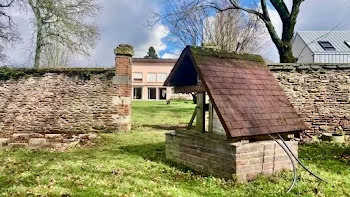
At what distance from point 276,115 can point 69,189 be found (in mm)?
4597

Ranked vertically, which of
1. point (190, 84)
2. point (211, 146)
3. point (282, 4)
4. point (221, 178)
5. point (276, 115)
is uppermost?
point (282, 4)

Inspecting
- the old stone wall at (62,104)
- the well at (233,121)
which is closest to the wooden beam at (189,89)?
the well at (233,121)

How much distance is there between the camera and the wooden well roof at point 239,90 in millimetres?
6004

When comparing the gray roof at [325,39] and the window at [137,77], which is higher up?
the gray roof at [325,39]

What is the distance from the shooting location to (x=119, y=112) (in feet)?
42.0

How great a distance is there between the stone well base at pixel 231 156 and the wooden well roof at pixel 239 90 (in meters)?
0.36

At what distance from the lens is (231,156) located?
589 centimetres

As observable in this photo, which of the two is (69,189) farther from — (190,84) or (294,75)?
(294,75)

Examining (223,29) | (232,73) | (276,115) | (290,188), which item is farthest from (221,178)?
(223,29)

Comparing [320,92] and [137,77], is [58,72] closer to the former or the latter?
[320,92]

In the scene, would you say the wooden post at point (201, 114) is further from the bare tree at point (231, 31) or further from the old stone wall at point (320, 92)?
the bare tree at point (231, 31)

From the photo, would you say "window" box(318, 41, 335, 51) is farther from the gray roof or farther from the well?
the well

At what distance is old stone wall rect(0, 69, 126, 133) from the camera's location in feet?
42.2

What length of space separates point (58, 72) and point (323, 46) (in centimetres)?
2842
